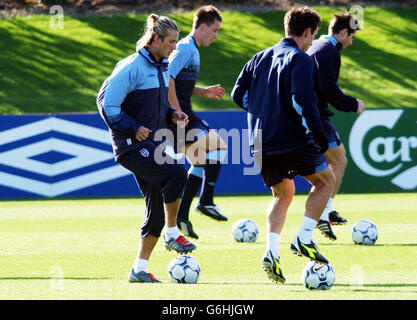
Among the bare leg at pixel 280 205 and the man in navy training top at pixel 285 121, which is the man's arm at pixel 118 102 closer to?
the man in navy training top at pixel 285 121

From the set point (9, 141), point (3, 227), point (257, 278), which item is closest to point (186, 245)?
point (257, 278)

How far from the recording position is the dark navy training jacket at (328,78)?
31.9 feet

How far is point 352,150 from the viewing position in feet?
61.2

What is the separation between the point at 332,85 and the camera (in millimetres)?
10000

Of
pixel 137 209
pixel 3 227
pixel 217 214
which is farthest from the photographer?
pixel 137 209

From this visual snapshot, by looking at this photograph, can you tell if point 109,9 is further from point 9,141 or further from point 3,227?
point 3,227

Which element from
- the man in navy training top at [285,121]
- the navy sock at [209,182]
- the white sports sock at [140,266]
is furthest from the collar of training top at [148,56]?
the navy sock at [209,182]

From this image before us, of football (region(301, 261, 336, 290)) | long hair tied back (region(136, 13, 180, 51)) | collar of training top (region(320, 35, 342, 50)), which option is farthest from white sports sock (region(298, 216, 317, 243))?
collar of training top (region(320, 35, 342, 50))

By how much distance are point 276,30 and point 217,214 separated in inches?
655

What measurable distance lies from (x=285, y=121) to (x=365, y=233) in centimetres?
292

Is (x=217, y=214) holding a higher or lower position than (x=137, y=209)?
higher

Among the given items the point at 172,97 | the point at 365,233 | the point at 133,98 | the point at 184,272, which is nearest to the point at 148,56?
the point at 133,98

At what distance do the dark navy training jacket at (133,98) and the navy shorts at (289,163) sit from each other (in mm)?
1018

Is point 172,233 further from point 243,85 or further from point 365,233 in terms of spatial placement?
point 365,233
